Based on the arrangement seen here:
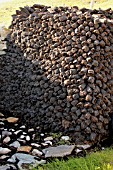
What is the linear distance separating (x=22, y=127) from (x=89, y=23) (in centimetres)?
171

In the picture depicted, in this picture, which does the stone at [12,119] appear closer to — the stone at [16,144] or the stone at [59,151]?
the stone at [16,144]

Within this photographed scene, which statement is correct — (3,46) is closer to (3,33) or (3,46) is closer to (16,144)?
(3,33)

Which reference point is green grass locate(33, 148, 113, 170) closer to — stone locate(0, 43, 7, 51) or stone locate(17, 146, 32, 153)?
stone locate(17, 146, 32, 153)

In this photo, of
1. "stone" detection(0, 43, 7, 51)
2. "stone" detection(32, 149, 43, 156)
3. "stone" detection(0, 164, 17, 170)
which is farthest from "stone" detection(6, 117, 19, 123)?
"stone" detection(0, 164, 17, 170)

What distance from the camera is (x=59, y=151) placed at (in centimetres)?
465

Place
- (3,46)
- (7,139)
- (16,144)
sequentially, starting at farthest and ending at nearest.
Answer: (3,46), (7,139), (16,144)

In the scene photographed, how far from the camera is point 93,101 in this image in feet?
16.2

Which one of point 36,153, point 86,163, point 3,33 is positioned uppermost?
point 3,33

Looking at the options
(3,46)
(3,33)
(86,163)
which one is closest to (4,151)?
(86,163)

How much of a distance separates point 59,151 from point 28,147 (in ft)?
1.38

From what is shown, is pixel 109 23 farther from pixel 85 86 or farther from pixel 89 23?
pixel 85 86

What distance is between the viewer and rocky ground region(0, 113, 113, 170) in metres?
4.50

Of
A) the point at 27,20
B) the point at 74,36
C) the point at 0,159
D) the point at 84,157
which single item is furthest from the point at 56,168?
the point at 27,20

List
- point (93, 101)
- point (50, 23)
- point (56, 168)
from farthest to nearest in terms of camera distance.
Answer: point (50, 23)
point (93, 101)
point (56, 168)
